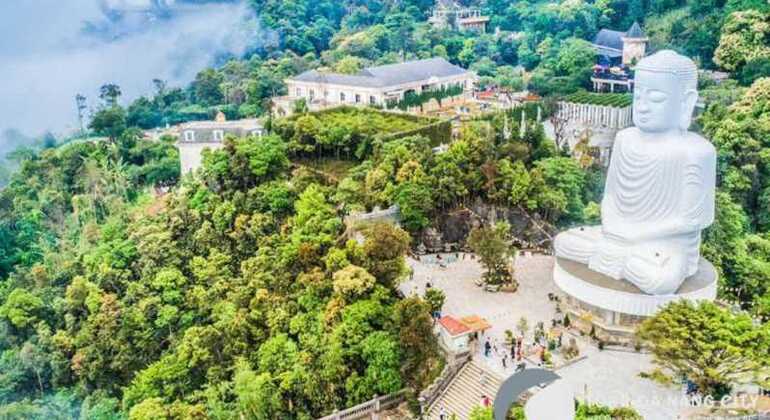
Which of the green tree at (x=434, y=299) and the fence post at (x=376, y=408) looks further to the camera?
the green tree at (x=434, y=299)

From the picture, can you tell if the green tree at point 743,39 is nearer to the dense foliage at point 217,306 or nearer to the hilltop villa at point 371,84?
the hilltop villa at point 371,84

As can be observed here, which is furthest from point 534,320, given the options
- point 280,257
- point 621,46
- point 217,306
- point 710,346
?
point 621,46

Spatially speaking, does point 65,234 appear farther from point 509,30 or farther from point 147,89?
point 509,30

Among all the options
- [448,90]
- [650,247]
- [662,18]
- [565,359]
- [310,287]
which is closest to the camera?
[565,359]

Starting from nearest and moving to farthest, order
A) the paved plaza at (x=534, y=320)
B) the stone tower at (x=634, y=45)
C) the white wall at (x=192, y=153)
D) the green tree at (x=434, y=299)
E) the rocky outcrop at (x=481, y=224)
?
the paved plaza at (x=534, y=320)
the green tree at (x=434, y=299)
the rocky outcrop at (x=481, y=224)
the white wall at (x=192, y=153)
the stone tower at (x=634, y=45)

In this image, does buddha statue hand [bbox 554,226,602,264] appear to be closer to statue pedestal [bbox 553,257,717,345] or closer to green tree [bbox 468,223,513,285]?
statue pedestal [bbox 553,257,717,345]

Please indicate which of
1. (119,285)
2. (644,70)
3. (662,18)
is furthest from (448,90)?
(644,70)

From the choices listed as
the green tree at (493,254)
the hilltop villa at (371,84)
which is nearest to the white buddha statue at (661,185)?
the green tree at (493,254)

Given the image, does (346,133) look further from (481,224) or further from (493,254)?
(493,254)
